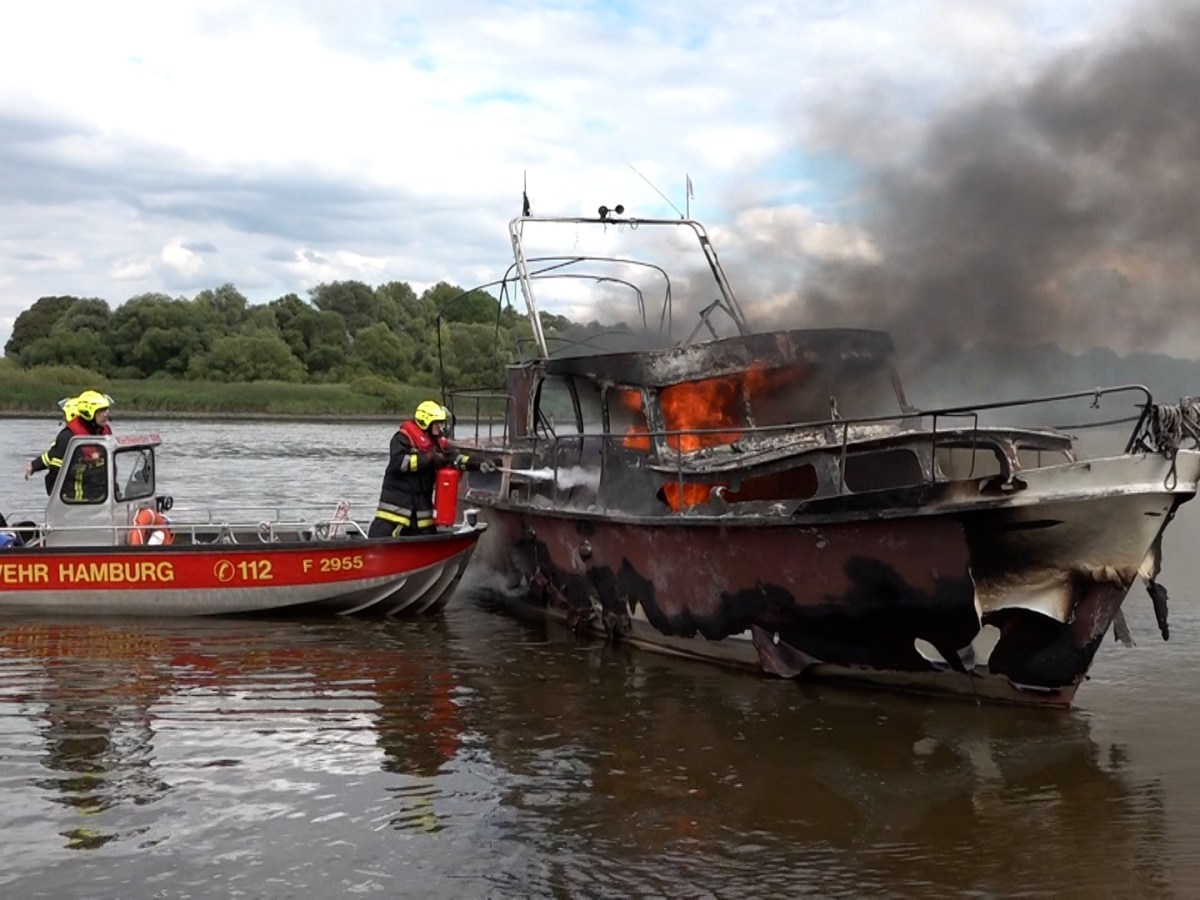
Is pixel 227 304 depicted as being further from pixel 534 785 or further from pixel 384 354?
pixel 534 785

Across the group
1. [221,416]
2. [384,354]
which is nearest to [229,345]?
[384,354]

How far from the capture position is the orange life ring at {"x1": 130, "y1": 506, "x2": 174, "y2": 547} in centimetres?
1253

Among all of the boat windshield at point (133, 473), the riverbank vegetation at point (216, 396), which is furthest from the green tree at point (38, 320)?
the boat windshield at point (133, 473)

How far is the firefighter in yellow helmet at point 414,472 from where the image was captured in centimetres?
1230

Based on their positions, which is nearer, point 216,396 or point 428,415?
point 428,415

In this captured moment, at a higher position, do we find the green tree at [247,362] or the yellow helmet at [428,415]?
the green tree at [247,362]

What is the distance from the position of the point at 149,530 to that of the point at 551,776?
6.54 m

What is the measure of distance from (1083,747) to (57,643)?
8.57 metres

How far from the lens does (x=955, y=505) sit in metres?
8.43

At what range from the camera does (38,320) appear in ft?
312

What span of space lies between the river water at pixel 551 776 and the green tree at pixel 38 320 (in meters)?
90.0

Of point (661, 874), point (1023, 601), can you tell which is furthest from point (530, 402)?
point (661, 874)

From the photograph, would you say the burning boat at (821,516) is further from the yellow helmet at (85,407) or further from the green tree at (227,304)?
the green tree at (227,304)

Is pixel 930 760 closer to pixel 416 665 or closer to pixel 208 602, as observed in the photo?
pixel 416 665
